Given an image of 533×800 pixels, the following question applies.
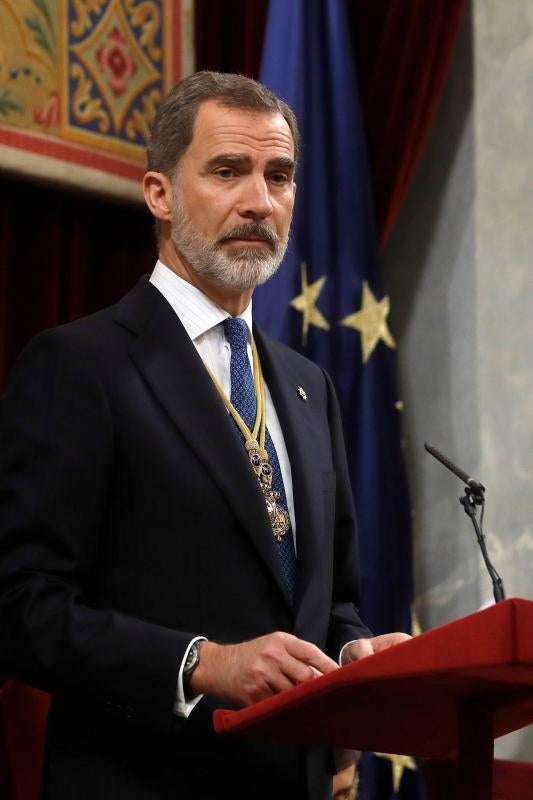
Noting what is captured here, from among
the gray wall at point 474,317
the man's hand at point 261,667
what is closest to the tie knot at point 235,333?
the man's hand at point 261,667

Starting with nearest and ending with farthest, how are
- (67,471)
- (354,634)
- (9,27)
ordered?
1. (67,471)
2. (354,634)
3. (9,27)

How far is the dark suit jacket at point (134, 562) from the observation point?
167 cm

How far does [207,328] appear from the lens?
6.70ft

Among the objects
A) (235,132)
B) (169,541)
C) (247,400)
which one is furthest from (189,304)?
(169,541)

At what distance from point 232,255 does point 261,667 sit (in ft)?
2.46

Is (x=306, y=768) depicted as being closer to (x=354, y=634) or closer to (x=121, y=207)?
(x=354, y=634)

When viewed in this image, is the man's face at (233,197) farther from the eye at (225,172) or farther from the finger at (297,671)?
the finger at (297,671)

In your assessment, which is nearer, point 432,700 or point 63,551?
point 432,700

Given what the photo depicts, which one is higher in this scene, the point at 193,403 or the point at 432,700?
the point at 193,403

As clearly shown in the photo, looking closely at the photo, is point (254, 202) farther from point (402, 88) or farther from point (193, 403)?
point (402, 88)

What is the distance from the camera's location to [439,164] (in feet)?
12.2

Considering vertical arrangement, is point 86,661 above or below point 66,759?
above

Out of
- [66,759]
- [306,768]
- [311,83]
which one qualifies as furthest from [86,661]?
[311,83]

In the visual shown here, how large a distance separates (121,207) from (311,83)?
59 cm
